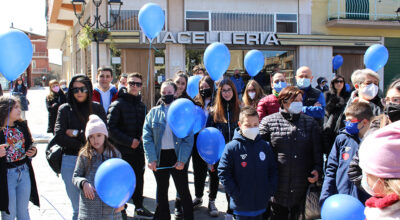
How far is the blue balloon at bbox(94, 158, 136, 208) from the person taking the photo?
277cm

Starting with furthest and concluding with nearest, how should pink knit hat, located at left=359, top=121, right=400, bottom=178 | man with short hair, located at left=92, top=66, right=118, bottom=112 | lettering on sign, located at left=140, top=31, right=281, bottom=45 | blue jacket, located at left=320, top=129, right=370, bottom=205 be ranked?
lettering on sign, located at left=140, top=31, right=281, bottom=45 → man with short hair, located at left=92, top=66, right=118, bottom=112 → blue jacket, located at left=320, top=129, right=370, bottom=205 → pink knit hat, located at left=359, top=121, right=400, bottom=178

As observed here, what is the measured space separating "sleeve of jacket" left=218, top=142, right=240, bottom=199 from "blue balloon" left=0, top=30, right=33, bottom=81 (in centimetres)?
257

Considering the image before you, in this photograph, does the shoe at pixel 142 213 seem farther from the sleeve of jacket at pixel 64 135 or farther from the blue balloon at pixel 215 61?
the blue balloon at pixel 215 61

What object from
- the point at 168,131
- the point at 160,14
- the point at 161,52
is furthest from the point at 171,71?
the point at 168,131

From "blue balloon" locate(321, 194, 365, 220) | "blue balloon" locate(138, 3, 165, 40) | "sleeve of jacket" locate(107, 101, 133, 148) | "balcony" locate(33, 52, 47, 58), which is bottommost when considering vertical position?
"blue balloon" locate(321, 194, 365, 220)

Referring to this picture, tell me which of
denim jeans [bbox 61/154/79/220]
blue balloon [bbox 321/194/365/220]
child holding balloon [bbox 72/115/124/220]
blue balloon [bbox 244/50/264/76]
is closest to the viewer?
blue balloon [bbox 321/194/365/220]

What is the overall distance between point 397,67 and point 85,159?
54.2ft

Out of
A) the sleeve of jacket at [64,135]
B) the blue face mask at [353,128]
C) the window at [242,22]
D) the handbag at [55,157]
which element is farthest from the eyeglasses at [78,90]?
the window at [242,22]

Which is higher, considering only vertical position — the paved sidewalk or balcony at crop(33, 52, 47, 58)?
balcony at crop(33, 52, 47, 58)

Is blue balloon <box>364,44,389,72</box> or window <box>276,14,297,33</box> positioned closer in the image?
blue balloon <box>364,44,389,72</box>

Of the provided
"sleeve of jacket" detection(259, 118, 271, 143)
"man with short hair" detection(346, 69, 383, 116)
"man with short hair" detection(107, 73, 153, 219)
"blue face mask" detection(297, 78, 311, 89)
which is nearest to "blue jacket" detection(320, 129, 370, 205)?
"sleeve of jacket" detection(259, 118, 271, 143)

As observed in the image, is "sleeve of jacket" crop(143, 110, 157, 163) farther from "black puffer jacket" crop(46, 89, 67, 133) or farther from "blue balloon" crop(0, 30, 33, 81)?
"black puffer jacket" crop(46, 89, 67, 133)

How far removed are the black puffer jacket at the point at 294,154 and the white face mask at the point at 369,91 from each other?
0.74m

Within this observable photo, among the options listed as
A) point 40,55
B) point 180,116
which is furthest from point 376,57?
point 40,55
